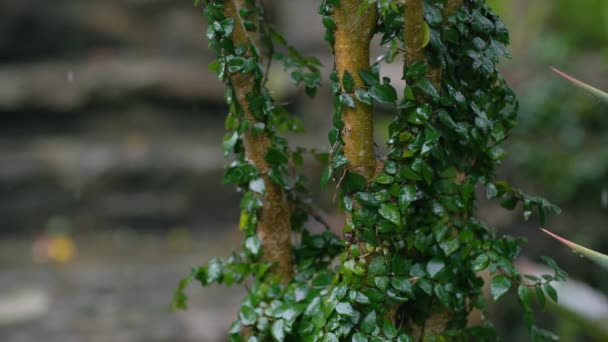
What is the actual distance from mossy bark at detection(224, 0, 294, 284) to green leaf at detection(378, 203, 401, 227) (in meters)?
0.27

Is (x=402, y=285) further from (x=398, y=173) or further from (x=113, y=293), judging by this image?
(x=113, y=293)

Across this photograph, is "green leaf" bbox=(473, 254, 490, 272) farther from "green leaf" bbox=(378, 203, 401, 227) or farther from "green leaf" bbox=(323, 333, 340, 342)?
"green leaf" bbox=(323, 333, 340, 342)

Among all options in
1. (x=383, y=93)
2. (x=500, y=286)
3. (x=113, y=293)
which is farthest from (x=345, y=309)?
(x=113, y=293)

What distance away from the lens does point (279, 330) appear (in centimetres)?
128

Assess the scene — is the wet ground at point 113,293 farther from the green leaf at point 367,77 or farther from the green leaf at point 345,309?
the green leaf at point 367,77

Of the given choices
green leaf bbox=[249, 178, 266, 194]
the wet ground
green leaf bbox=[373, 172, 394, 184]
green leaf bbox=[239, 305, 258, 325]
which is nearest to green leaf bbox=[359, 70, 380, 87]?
green leaf bbox=[373, 172, 394, 184]

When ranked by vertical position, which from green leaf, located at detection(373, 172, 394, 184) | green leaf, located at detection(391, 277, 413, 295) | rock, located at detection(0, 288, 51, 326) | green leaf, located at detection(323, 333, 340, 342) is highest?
rock, located at detection(0, 288, 51, 326)

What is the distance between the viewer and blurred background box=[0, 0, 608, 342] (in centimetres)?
461

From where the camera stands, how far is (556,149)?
5016mm

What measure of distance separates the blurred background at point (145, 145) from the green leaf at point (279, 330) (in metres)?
2.99

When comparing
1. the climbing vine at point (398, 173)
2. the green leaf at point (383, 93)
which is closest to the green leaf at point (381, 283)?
the climbing vine at point (398, 173)

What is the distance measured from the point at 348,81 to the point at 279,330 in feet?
1.57

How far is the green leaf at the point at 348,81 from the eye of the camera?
1183 mm

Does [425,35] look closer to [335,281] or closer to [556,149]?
[335,281]
